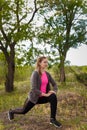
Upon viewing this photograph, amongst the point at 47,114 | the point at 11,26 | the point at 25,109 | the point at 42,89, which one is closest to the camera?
the point at 42,89

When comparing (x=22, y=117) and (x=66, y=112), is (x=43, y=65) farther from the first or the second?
(x=66, y=112)

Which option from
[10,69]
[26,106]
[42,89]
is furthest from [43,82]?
[10,69]

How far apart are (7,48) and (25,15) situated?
304 cm

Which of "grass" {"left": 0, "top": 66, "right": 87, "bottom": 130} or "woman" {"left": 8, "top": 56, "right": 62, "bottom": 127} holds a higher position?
"woman" {"left": 8, "top": 56, "right": 62, "bottom": 127}

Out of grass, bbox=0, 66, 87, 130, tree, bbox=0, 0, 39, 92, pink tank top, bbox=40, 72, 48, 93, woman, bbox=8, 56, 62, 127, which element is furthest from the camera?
tree, bbox=0, 0, 39, 92

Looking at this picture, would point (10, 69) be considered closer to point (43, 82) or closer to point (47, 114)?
point (47, 114)

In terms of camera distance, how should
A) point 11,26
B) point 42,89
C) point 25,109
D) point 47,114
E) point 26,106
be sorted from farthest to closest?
point 11,26, point 47,114, point 25,109, point 26,106, point 42,89

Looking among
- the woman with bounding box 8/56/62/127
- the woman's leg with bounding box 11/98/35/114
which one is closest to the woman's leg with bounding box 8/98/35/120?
the woman's leg with bounding box 11/98/35/114

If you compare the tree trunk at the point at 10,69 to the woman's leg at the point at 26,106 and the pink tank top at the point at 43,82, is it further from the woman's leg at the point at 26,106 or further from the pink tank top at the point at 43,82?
the pink tank top at the point at 43,82

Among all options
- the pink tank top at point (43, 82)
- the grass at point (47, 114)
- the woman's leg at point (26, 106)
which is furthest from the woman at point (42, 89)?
the grass at point (47, 114)

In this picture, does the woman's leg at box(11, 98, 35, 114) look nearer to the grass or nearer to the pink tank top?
the grass

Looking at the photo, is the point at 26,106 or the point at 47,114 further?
the point at 47,114

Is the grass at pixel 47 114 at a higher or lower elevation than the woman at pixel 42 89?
lower

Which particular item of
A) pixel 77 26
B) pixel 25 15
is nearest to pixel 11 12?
pixel 25 15
